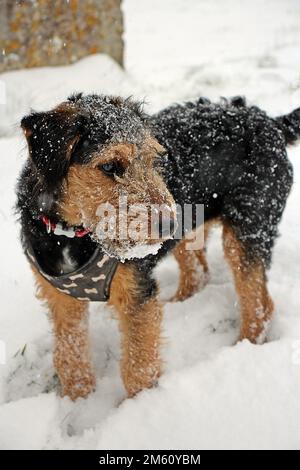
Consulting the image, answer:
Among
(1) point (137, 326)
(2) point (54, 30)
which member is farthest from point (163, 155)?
(2) point (54, 30)

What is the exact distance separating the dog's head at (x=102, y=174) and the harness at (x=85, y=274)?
0.54ft

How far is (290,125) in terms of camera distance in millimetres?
3332

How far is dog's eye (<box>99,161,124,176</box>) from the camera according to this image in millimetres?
2221

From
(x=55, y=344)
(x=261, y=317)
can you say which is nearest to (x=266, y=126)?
(x=261, y=317)

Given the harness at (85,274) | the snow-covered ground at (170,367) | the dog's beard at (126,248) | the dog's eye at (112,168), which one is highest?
the dog's eye at (112,168)

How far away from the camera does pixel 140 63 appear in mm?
9117

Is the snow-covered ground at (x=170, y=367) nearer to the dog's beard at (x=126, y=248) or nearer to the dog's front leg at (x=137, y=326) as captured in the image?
the dog's front leg at (x=137, y=326)

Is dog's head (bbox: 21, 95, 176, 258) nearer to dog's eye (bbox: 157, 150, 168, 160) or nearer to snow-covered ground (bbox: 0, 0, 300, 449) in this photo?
dog's eye (bbox: 157, 150, 168, 160)

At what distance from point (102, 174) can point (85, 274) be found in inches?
25.2

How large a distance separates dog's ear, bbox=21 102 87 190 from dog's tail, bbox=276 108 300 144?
5.67 ft

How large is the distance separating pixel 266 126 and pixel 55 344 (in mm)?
2153

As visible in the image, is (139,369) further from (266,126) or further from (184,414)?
(266,126)

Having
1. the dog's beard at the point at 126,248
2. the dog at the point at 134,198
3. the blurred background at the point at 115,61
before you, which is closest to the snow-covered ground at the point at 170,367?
the blurred background at the point at 115,61

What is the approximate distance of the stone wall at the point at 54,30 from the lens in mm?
6328
